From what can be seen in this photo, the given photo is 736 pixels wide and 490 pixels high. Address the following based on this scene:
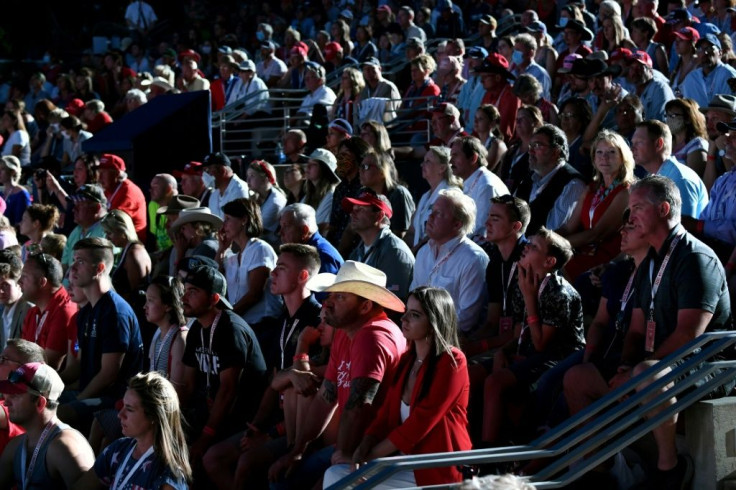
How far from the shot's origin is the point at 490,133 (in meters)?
11.4

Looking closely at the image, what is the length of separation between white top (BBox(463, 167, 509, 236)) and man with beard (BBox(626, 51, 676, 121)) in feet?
7.54

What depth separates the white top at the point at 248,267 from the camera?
9.41 meters

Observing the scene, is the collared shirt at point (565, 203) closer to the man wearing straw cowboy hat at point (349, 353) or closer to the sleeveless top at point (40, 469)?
the man wearing straw cowboy hat at point (349, 353)

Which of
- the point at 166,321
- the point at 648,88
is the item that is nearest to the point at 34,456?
the point at 166,321

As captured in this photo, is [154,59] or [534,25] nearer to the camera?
[534,25]

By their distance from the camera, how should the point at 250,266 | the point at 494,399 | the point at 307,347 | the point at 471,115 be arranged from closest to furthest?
the point at 494,399, the point at 307,347, the point at 250,266, the point at 471,115

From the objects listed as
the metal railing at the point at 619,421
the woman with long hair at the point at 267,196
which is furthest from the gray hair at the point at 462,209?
the woman with long hair at the point at 267,196

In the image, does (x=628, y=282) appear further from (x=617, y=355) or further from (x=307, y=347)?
(x=307, y=347)

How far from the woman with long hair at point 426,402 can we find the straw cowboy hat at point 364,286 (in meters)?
0.53

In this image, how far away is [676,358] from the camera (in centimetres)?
579

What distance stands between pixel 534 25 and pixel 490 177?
6.45 m

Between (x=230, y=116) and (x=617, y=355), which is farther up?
(x=617, y=355)

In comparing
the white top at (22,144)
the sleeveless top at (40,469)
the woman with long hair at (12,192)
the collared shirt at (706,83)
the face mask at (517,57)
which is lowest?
the white top at (22,144)

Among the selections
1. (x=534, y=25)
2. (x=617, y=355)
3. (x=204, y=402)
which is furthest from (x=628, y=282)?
(x=534, y=25)
